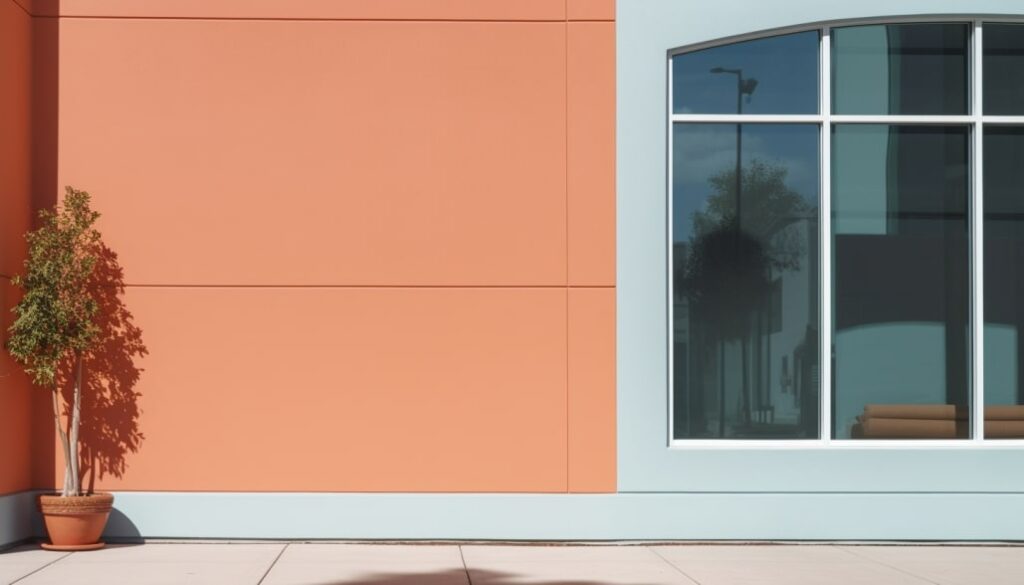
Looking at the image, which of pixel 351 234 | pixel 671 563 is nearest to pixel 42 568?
pixel 351 234

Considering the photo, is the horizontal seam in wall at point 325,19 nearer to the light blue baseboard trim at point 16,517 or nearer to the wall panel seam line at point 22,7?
the wall panel seam line at point 22,7

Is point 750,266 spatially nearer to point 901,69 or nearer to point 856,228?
point 856,228

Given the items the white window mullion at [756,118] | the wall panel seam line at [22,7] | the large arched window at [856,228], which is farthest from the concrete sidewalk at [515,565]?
the wall panel seam line at [22,7]

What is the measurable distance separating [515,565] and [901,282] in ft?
15.2

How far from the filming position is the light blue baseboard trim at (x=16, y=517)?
11.1m

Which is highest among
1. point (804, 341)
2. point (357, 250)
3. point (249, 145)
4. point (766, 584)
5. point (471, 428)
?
point (249, 145)

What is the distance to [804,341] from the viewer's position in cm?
1227

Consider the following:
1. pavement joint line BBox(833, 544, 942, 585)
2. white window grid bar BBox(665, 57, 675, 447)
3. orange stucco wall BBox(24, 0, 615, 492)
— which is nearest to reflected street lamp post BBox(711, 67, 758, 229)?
white window grid bar BBox(665, 57, 675, 447)

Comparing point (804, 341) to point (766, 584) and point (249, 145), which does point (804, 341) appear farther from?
point (249, 145)

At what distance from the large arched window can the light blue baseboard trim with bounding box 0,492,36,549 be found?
6010 millimetres

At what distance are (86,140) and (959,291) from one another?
8276mm

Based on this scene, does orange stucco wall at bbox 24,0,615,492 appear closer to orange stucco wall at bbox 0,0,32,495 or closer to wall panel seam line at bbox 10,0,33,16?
wall panel seam line at bbox 10,0,33,16

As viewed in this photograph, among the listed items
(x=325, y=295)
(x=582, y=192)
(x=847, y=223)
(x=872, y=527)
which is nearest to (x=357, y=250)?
(x=325, y=295)

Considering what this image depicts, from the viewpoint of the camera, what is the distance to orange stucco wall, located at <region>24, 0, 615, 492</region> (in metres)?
11.9
